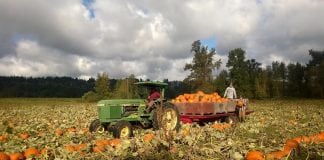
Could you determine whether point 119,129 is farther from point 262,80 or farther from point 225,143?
point 262,80

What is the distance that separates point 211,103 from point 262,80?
75.5m

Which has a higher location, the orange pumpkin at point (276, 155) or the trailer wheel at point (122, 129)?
the trailer wheel at point (122, 129)

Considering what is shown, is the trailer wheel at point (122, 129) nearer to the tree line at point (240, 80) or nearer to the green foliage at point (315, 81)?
the tree line at point (240, 80)

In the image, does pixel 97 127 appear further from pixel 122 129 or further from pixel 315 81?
pixel 315 81

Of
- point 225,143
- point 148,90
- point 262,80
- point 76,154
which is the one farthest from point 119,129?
point 262,80

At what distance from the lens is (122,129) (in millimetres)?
11570

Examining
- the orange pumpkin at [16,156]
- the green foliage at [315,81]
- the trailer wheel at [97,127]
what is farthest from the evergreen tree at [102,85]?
the orange pumpkin at [16,156]

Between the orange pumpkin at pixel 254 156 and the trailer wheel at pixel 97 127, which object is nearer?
the orange pumpkin at pixel 254 156

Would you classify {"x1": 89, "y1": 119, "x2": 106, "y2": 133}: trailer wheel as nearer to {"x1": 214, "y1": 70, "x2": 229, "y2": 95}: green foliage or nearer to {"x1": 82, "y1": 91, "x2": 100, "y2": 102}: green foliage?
{"x1": 82, "y1": 91, "x2": 100, "y2": 102}: green foliage

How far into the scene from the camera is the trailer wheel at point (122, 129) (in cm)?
1146

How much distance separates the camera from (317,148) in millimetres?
7043

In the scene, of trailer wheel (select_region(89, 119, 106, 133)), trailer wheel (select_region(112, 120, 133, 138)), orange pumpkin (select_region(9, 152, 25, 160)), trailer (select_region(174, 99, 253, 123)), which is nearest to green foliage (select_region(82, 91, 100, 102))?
trailer (select_region(174, 99, 253, 123))

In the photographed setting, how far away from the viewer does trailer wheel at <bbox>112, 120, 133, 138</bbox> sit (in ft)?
37.6

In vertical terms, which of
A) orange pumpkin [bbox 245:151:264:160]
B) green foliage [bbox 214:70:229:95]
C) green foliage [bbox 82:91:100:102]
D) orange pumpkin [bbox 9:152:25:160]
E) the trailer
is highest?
green foliage [bbox 214:70:229:95]
